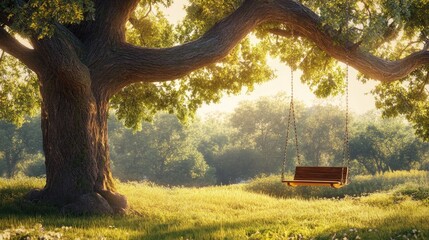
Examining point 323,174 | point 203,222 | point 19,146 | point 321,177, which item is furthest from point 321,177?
point 19,146

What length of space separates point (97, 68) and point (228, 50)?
13.2 ft

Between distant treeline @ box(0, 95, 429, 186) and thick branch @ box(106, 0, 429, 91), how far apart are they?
4225 centimetres

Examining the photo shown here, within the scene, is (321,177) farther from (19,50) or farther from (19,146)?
(19,146)

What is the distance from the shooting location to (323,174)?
12.0 m

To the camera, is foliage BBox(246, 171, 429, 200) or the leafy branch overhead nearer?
the leafy branch overhead

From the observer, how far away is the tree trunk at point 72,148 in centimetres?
1255

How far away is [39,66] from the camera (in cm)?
1299

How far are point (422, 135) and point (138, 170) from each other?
171 ft

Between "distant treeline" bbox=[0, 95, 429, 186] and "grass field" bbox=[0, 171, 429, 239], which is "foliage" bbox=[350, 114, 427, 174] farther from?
"grass field" bbox=[0, 171, 429, 239]

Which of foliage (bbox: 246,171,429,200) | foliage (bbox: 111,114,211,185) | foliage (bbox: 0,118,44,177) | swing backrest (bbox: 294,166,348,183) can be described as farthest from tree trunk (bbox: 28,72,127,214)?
foliage (bbox: 111,114,211,185)

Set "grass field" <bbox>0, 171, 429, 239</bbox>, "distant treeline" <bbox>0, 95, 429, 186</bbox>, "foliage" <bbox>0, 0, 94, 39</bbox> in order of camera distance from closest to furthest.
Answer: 1. "grass field" <bbox>0, 171, 429, 239</bbox>
2. "foliage" <bbox>0, 0, 94, 39</bbox>
3. "distant treeline" <bbox>0, 95, 429, 186</bbox>

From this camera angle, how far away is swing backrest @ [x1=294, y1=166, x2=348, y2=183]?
37.5 feet

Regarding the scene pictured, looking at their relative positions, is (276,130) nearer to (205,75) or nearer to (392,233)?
(205,75)

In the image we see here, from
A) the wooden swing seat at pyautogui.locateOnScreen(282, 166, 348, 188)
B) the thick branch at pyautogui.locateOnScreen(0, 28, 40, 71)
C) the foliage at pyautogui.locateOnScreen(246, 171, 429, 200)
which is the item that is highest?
the thick branch at pyautogui.locateOnScreen(0, 28, 40, 71)
